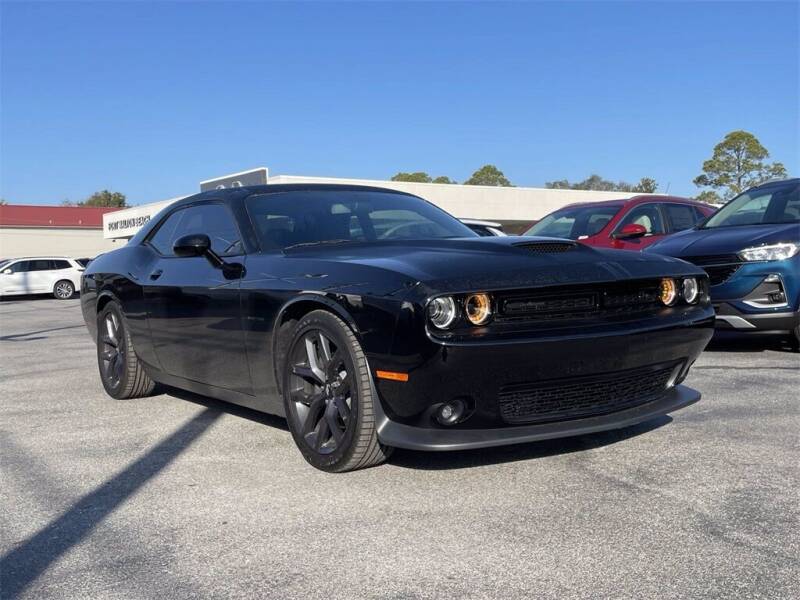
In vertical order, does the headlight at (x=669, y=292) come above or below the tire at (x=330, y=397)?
above

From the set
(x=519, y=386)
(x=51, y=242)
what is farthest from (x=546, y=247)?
(x=51, y=242)

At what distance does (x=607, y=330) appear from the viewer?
3414 mm

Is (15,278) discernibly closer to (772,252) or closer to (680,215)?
(680,215)

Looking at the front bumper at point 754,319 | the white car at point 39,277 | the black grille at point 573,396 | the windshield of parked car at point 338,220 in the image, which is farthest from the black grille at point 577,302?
the white car at point 39,277

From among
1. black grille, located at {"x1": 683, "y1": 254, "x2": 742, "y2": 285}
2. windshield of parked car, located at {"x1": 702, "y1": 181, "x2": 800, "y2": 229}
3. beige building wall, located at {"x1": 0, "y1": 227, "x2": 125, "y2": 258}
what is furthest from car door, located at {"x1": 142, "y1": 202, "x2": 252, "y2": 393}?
beige building wall, located at {"x1": 0, "y1": 227, "x2": 125, "y2": 258}

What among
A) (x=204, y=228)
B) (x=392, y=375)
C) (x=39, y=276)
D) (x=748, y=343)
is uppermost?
(x=204, y=228)

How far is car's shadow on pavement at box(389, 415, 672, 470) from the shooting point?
374 centimetres

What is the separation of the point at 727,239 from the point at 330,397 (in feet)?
15.1

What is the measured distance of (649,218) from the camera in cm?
990

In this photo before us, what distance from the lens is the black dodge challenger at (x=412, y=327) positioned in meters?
3.23

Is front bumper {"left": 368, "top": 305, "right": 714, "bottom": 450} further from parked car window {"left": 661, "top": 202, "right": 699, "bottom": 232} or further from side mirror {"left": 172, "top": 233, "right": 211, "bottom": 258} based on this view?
parked car window {"left": 661, "top": 202, "right": 699, "bottom": 232}

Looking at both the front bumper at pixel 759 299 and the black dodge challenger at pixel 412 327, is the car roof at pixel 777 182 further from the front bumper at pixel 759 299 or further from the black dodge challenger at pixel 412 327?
the black dodge challenger at pixel 412 327

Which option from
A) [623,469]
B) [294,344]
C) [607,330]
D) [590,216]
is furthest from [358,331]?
[590,216]

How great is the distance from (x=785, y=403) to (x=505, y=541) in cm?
288
